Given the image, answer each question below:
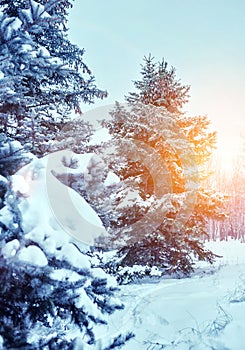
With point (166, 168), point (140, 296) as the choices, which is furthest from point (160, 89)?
point (140, 296)

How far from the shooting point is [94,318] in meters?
2.72

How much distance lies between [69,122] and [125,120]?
352cm

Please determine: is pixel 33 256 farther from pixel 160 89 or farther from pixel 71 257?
pixel 160 89

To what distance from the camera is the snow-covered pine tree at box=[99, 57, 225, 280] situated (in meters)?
8.43

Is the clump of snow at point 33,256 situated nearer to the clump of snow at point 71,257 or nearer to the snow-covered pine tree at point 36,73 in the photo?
the clump of snow at point 71,257

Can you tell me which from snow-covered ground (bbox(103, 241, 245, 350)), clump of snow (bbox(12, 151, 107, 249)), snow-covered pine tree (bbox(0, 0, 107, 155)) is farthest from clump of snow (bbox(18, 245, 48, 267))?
snow-covered ground (bbox(103, 241, 245, 350))

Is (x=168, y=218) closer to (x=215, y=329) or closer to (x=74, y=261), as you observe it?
(x=215, y=329)

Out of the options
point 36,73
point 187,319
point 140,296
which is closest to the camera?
point 36,73

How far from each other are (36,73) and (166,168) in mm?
6029

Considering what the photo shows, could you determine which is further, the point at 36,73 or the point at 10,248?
the point at 36,73

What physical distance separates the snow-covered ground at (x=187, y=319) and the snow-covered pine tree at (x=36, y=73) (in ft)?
11.1

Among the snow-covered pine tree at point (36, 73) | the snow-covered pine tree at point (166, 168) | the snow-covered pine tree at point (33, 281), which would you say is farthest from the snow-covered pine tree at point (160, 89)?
the snow-covered pine tree at point (33, 281)

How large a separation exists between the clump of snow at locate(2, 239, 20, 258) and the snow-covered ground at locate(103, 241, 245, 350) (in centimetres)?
272

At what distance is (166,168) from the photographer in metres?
9.06
